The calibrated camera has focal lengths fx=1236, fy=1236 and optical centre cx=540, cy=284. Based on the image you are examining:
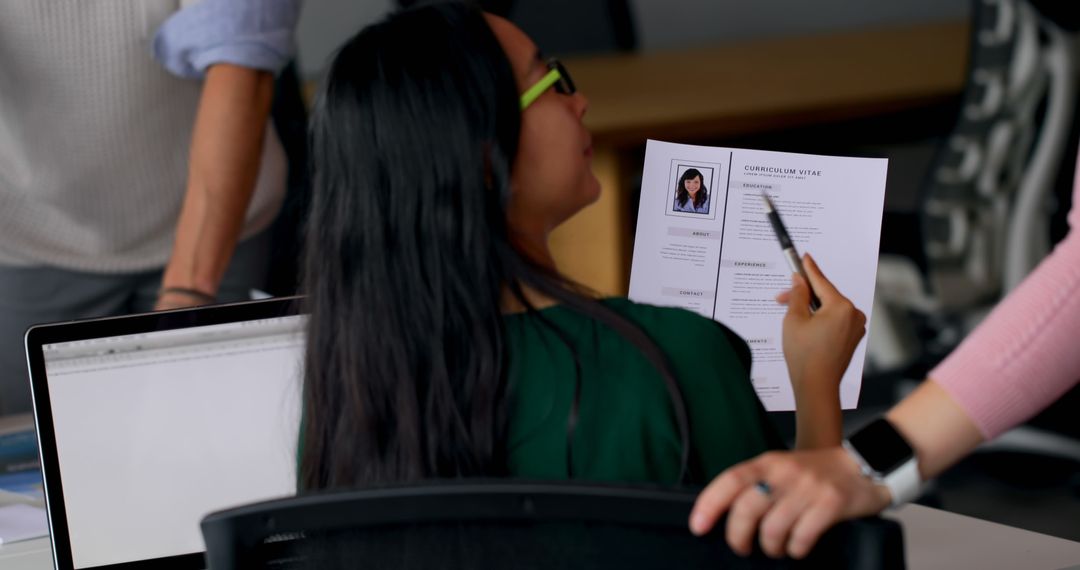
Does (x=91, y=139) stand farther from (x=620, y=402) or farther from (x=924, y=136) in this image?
(x=924, y=136)

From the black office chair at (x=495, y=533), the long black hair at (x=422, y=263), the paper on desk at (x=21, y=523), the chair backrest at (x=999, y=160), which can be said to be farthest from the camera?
the chair backrest at (x=999, y=160)

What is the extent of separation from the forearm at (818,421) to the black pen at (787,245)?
0.07 m

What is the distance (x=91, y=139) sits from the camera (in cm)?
161

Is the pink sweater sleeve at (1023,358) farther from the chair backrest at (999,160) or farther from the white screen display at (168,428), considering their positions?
the chair backrest at (999,160)

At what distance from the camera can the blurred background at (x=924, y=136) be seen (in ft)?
8.11

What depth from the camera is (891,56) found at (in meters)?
3.67

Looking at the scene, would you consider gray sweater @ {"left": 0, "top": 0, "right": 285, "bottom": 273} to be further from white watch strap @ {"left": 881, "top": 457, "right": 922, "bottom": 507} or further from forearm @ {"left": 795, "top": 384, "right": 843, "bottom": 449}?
white watch strap @ {"left": 881, "top": 457, "right": 922, "bottom": 507}

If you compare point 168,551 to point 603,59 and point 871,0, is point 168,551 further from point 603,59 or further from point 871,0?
point 871,0

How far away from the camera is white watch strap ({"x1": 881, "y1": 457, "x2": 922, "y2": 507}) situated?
673 millimetres

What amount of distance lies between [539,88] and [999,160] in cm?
184

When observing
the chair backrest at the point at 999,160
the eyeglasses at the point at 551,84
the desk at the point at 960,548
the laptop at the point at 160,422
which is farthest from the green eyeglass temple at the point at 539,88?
the chair backrest at the point at 999,160

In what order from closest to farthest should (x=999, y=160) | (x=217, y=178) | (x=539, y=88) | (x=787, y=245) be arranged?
(x=539, y=88) → (x=787, y=245) → (x=217, y=178) → (x=999, y=160)

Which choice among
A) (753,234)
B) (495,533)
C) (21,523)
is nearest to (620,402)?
(495,533)

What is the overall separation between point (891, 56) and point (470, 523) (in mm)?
3349
